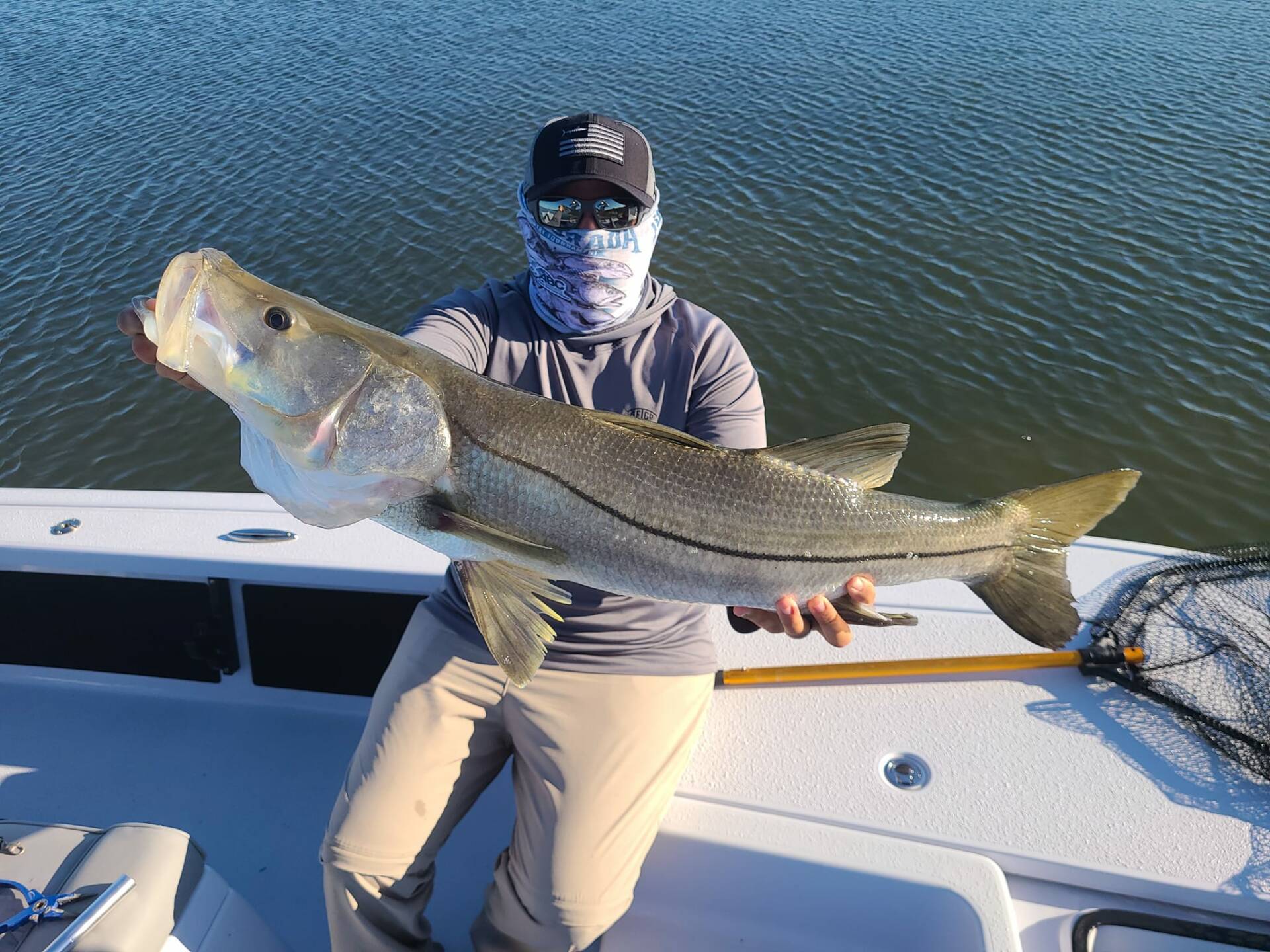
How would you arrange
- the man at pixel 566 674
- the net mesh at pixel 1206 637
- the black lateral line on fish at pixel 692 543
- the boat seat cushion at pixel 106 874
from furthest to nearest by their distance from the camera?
the net mesh at pixel 1206 637, the man at pixel 566 674, the black lateral line on fish at pixel 692 543, the boat seat cushion at pixel 106 874

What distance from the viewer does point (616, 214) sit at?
3.18 m

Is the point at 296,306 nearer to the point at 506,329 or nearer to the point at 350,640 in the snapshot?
the point at 506,329

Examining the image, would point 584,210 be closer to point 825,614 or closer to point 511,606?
point 511,606

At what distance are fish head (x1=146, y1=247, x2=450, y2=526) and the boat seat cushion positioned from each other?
1.06m

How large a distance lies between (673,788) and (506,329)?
175 centimetres

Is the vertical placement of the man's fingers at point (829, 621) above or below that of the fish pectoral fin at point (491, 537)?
below

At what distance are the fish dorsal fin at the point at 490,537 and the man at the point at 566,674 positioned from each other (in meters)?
0.59

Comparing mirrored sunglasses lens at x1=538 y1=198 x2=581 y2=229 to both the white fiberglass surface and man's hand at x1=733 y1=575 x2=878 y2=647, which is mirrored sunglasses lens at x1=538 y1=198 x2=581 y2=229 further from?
the white fiberglass surface

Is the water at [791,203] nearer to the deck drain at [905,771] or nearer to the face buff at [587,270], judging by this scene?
the deck drain at [905,771]

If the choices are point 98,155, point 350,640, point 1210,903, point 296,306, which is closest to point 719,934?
point 1210,903

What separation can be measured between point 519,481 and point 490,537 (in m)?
0.18

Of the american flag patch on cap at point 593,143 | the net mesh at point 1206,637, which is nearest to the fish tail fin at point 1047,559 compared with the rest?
the net mesh at point 1206,637

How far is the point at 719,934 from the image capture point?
3039 millimetres

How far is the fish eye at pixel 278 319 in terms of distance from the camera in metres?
2.45
